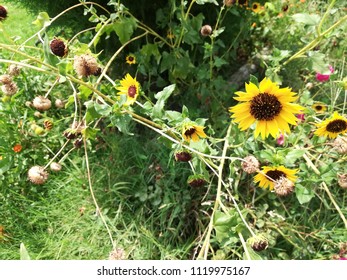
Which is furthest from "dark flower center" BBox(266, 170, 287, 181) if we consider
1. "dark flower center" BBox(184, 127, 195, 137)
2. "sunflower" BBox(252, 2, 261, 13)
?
"sunflower" BBox(252, 2, 261, 13)

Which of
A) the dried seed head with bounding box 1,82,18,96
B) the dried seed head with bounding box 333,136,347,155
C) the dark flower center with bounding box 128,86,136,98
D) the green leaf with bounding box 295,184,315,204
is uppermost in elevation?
the dark flower center with bounding box 128,86,136,98

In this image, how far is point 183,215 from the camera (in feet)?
5.64

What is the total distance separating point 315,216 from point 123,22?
120 centimetres

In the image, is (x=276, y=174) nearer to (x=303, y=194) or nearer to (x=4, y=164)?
(x=303, y=194)

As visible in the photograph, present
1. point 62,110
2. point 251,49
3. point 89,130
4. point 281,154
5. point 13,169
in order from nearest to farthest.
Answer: point 281,154 < point 89,130 < point 13,169 < point 62,110 < point 251,49

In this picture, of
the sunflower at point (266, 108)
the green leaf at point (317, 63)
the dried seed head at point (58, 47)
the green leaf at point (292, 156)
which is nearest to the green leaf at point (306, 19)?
the green leaf at point (317, 63)

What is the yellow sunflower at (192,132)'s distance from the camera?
122 centimetres

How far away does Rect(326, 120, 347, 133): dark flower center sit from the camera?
49.7 inches

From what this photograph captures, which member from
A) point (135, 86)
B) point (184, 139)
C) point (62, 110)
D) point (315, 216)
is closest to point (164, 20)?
point (135, 86)

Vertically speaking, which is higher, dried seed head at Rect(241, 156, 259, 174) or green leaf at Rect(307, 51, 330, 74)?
green leaf at Rect(307, 51, 330, 74)

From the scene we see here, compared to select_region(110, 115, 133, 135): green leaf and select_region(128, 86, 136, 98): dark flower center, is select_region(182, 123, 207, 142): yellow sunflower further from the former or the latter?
select_region(128, 86, 136, 98): dark flower center

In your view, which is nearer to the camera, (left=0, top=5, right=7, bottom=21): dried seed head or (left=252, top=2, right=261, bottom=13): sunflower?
(left=0, top=5, right=7, bottom=21): dried seed head

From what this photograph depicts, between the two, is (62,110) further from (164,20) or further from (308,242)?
(308,242)

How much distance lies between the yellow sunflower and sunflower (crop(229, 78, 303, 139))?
135mm
